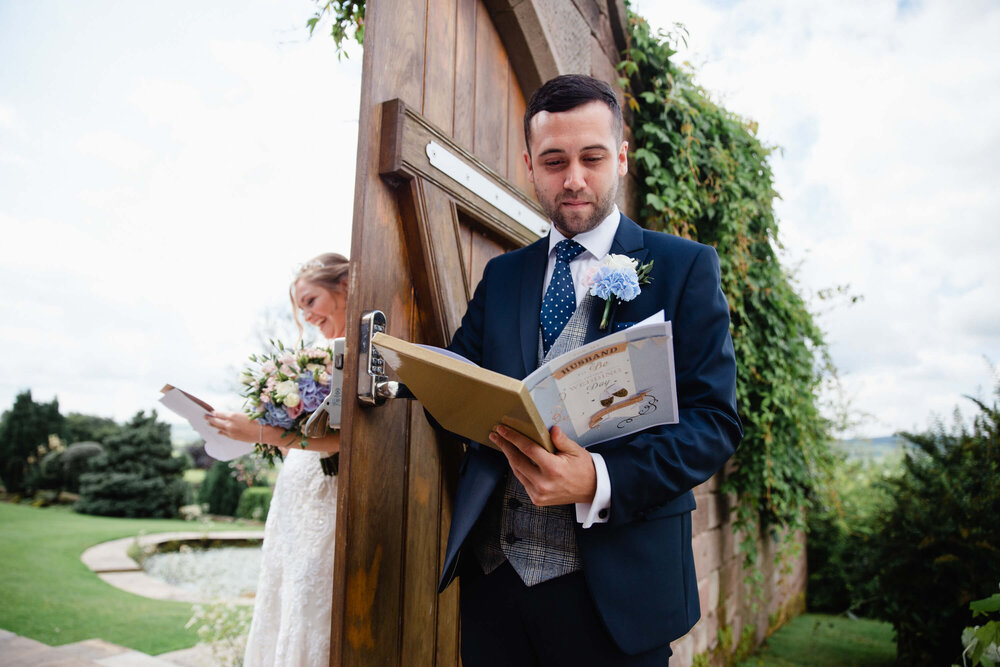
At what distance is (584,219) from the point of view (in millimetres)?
1254

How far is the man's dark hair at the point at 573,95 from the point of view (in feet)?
3.98

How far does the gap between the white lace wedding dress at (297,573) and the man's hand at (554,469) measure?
3.56 feet

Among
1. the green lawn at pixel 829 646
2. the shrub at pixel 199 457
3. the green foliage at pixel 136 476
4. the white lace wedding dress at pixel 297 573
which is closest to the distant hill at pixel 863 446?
the green lawn at pixel 829 646

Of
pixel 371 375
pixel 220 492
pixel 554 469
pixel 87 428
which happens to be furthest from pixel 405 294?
pixel 87 428

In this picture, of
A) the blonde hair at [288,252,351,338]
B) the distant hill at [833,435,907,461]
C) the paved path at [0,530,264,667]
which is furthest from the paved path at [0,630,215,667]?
the distant hill at [833,435,907,461]

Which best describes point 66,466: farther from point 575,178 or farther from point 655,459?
point 655,459

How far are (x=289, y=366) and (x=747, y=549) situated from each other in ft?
10.6

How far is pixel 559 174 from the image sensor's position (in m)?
1.23

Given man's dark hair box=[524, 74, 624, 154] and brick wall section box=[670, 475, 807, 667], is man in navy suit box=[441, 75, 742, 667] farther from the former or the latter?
brick wall section box=[670, 475, 807, 667]

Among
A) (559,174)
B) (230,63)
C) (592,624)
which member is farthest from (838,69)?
(230,63)

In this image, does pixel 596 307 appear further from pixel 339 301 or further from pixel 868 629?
pixel 868 629

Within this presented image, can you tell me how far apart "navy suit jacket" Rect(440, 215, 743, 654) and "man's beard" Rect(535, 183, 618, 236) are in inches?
2.3

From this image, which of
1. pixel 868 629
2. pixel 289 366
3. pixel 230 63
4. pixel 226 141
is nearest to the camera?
pixel 289 366

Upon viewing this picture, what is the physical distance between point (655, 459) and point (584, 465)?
0.41 ft
